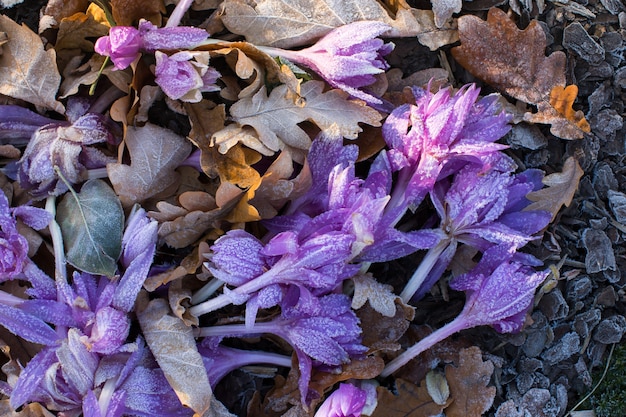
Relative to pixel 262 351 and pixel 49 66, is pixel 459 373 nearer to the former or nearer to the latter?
pixel 262 351

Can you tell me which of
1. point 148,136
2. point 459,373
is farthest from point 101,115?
point 459,373

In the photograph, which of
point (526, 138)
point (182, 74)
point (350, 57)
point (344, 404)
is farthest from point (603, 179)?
point (182, 74)

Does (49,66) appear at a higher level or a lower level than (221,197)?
higher

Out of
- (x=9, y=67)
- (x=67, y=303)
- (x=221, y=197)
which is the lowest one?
(x=67, y=303)

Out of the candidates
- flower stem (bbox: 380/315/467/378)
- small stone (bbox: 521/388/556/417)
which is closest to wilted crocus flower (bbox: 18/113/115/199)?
flower stem (bbox: 380/315/467/378)

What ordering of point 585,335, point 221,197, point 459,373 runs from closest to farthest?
point 221,197, point 459,373, point 585,335

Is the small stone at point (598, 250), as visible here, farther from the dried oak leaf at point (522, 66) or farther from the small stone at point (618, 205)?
the dried oak leaf at point (522, 66)
